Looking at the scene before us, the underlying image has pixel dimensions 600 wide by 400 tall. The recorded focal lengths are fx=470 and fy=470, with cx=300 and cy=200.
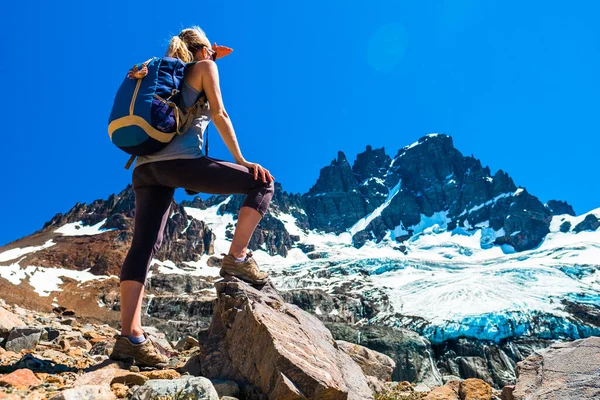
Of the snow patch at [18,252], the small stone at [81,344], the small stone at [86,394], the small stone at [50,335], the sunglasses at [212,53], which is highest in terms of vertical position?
the snow patch at [18,252]

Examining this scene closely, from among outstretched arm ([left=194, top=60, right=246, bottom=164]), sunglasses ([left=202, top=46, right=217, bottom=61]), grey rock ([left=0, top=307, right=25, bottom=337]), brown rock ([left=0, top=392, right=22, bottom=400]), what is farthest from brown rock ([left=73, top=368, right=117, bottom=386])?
grey rock ([left=0, top=307, right=25, bottom=337])

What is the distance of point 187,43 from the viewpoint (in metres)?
5.30

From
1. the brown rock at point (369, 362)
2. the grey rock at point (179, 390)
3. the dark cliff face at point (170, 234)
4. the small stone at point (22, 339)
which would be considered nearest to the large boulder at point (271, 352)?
the grey rock at point (179, 390)

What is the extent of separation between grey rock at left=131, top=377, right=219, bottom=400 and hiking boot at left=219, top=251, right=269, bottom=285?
5.65 feet

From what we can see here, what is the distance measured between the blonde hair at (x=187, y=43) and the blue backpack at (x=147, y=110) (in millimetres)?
364

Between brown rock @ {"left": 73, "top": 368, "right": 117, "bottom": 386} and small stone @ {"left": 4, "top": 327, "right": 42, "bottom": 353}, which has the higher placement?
small stone @ {"left": 4, "top": 327, "right": 42, "bottom": 353}

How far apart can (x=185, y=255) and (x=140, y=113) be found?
181m

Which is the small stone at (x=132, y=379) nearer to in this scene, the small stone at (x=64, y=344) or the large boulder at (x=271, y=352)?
the large boulder at (x=271, y=352)

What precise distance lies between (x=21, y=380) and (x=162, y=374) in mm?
1295

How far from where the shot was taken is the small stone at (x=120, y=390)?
413cm

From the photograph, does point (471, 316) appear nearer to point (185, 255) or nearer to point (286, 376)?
point (185, 255)

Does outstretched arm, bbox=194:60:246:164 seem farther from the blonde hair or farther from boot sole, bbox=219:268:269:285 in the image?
boot sole, bbox=219:268:269:285

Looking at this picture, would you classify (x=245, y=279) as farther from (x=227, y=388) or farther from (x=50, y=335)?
(x=50, y=335)

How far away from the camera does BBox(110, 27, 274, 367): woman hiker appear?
4.80 m
